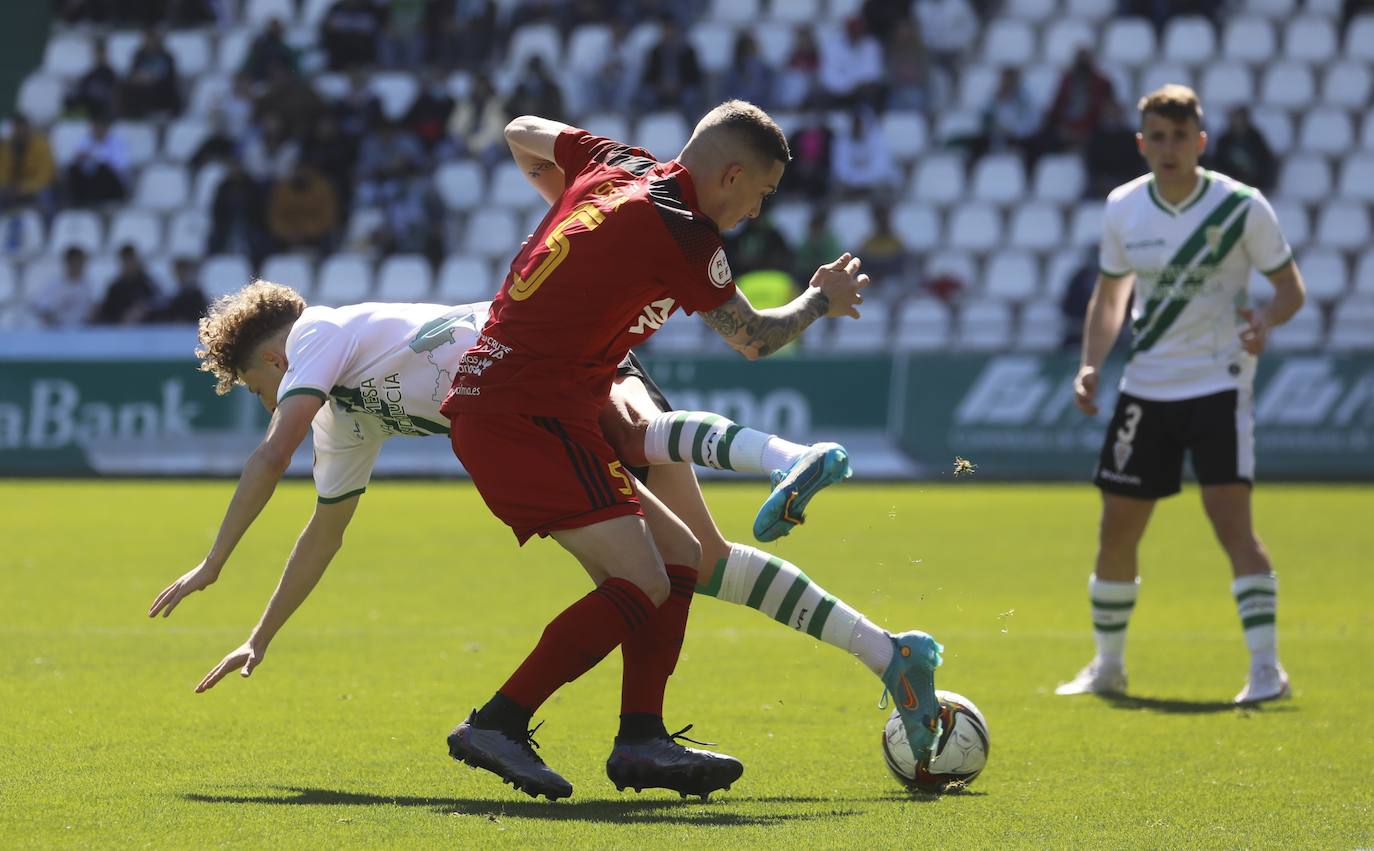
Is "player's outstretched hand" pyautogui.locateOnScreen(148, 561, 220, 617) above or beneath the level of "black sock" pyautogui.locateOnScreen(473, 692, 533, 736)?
above

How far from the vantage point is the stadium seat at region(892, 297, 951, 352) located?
1731 centimetres

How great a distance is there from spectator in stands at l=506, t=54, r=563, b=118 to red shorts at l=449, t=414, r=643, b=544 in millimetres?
15656

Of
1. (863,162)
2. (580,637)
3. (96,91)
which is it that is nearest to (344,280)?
(96,91)

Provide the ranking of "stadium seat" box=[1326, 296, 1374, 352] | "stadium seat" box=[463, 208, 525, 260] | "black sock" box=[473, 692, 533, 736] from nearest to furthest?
"black sock" box=[473, 692, 533, 736], "stadium seat" box=[1326, 296, 1374, 352], "stadium seat" box=[463, 208, 525, 260]

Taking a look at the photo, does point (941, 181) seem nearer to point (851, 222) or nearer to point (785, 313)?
point (851, 222)

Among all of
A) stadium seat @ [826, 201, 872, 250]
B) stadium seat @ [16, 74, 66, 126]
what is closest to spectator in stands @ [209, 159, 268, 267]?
stadium seat @ [16, 74, 66, 126]

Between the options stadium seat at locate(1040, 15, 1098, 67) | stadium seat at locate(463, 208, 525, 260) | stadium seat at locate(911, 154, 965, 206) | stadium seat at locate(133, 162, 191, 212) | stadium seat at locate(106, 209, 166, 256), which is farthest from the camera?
stadium seat at locate(133, 162, 191, 212)

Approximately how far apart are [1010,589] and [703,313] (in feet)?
18.8

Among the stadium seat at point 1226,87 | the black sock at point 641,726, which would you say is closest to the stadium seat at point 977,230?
the stadium seat at point 1226,87

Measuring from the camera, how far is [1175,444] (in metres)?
7.75

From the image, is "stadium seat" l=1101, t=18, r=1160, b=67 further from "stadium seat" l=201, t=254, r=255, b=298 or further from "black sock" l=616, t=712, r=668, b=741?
"black sock" l=616, t=712, r=668, b=741

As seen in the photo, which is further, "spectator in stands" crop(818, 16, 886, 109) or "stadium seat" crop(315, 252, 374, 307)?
"spectator in stands" crop(818, 16, 886, 109)

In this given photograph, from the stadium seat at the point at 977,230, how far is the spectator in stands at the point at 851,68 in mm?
1800

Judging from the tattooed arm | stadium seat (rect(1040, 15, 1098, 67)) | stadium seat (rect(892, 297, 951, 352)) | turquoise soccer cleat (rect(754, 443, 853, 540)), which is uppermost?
stadium seat (rect(1040, 15, 1098, 67))
